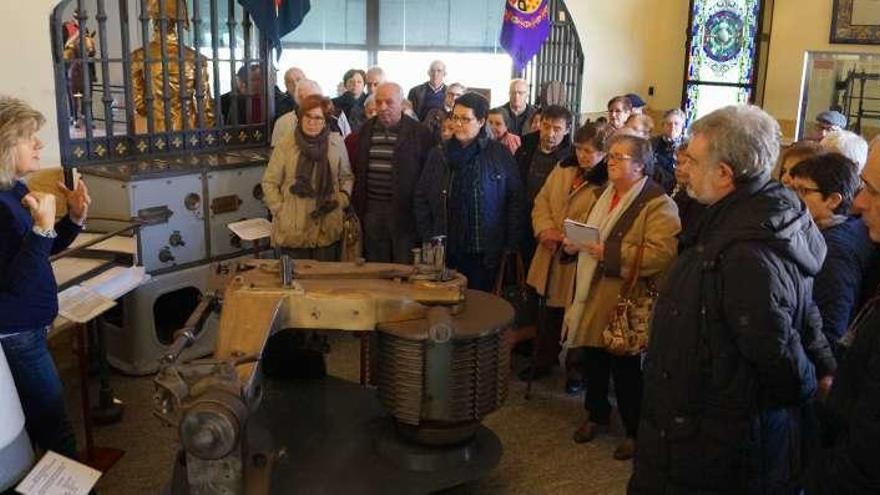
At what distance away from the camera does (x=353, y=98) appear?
650cm

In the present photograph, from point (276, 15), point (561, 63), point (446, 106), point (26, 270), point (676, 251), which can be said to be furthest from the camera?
point (561, 63)

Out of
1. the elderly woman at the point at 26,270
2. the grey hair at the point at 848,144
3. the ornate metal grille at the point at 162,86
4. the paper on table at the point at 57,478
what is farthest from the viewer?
the ornate metal grille at the point at 162,86

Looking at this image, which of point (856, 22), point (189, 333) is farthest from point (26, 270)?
point (856, 22)

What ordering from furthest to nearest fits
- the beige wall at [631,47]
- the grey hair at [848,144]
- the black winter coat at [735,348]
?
the beige wall at [631,47], the grey hair at [848,144], the black winter coat at [735,348]

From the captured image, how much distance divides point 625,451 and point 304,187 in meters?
2.00

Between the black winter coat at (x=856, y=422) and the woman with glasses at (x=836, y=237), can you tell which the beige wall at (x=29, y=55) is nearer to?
the woman with glasses at (x=836, y=237)

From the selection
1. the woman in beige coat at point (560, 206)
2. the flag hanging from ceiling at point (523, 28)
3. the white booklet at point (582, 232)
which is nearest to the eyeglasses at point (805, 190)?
the white booklet at point (582, 232)

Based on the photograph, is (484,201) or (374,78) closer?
(484,201)

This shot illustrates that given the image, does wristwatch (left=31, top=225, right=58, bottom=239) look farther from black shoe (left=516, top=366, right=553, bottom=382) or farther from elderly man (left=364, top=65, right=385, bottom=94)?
elderly man (left=364, top=65, right=385, bottom=94)

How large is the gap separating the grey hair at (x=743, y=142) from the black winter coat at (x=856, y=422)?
0.43 meters

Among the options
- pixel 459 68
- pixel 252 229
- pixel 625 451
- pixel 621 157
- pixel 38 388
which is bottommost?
pixel 625 451

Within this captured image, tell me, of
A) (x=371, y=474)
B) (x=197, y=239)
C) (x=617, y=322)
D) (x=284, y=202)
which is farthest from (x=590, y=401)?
(x=197, y=239)

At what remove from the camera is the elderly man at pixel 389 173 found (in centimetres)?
→ 437

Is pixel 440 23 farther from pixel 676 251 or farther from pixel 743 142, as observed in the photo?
pixel 743 142
